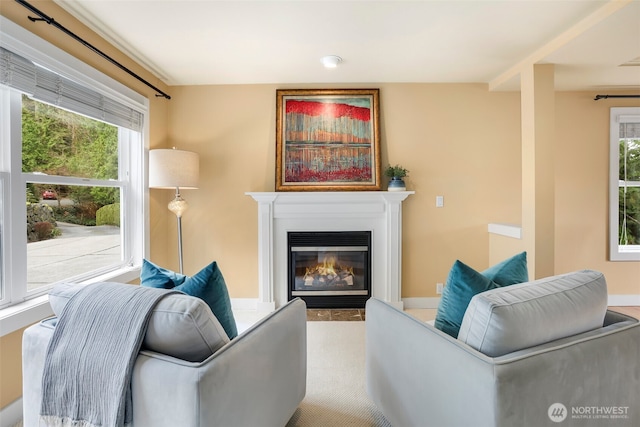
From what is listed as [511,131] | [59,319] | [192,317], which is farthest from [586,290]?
[511,131]

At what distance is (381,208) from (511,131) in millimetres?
1640

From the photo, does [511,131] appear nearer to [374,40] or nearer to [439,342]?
[374,40]

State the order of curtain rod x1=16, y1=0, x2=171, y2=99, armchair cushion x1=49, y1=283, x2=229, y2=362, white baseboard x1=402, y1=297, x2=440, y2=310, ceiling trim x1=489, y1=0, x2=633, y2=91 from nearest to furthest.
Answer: armchair cushion x1=49, y1=283, x2=229, y2=362 < curtain rod x1=16, y1=0, x2=171, y2=99 < ceiling trim x1=489, y1=0, x2=633, y2=91 < white baseboard x1=402, y1=297, x2=440, y2=310

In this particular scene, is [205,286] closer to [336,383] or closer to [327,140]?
[336,383]

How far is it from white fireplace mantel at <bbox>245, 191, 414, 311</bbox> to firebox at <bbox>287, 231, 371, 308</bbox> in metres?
0.07

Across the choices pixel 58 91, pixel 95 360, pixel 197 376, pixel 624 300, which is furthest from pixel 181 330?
pixel 624 300

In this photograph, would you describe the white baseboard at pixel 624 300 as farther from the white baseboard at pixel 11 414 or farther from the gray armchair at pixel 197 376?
the white baseboard at pixel 11 414

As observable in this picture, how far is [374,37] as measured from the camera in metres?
2.24

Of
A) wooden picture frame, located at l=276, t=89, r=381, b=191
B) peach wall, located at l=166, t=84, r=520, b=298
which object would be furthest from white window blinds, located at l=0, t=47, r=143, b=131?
wooden picture frame, located at l=276, t=89, r=381, b=191

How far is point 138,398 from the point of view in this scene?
2.95 ft

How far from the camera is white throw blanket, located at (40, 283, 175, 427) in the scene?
902 mm

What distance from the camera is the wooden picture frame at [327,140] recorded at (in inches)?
123

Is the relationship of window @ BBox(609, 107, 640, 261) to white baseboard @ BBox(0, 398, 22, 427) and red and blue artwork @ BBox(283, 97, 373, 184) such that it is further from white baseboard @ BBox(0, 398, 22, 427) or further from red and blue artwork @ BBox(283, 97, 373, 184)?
white baseboard @ BBox(0, 398, 22, 427)

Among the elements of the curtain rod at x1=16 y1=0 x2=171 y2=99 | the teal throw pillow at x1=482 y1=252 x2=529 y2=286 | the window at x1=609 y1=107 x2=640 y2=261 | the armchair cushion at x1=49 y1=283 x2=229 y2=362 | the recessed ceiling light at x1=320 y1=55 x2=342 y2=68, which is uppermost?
the recessed ceiling light at x1=320 y1=55 x2=342 y2=68
